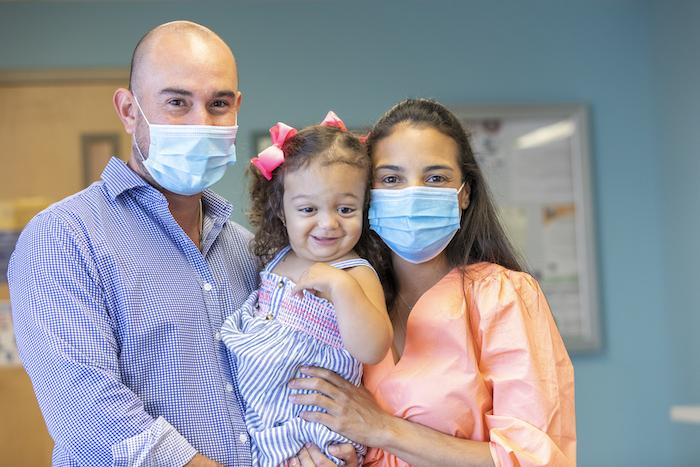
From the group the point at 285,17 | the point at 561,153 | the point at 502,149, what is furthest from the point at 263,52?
the point at 561,153

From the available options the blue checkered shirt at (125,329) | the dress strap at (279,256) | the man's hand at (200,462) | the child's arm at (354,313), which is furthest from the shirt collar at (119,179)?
the man's hand at (200,462)

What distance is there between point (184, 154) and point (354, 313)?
487 millimetres

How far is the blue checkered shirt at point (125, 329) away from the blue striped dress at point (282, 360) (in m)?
0.04

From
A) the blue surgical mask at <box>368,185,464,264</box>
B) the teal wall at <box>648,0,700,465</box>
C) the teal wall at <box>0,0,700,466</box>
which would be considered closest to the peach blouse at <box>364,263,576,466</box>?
the blue surgical mask at <box>368,185,464,264</box>

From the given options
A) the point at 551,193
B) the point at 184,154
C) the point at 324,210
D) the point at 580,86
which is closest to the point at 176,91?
the point at 184,154

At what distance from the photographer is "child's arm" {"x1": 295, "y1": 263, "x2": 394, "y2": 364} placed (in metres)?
1.46

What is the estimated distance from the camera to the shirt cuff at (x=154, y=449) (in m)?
1.36

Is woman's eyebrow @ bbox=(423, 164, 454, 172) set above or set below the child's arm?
above

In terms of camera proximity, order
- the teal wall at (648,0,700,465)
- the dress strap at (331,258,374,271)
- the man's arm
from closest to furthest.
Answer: the man's arm < the dress strap at (331,258,374,271) < the teal wall at (648,0,700,465)

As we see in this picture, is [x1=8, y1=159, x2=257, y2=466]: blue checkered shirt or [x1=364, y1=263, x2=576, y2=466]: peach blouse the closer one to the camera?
[x1=8, y1=159, x2=257, y2=466]: blue checkered shirt

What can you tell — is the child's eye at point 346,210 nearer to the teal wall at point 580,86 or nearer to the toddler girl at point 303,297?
the toddler girl at point 303,297

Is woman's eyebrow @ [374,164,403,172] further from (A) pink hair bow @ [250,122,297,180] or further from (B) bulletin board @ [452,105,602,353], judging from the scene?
(B) bulletin board @ [452,105,602,353]

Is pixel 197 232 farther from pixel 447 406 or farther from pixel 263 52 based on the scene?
pixel 263 52

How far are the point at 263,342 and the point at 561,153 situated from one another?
230 centimetres
